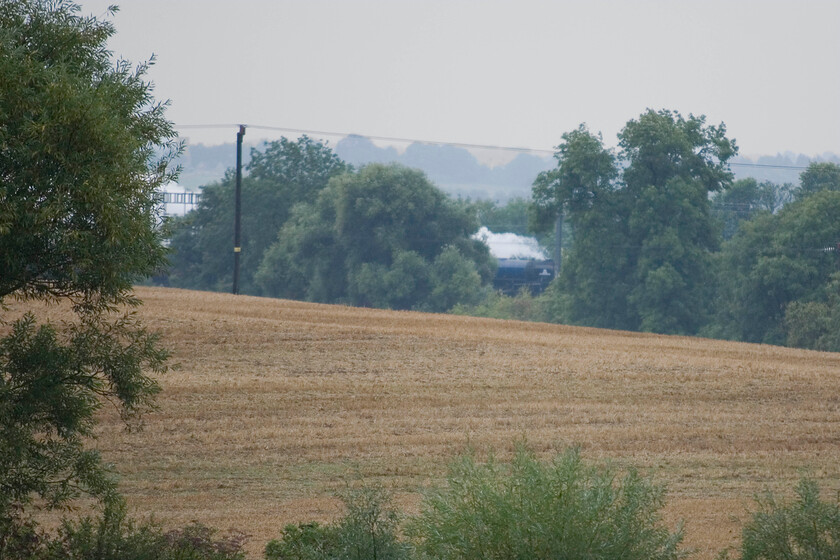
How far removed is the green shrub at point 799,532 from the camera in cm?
725

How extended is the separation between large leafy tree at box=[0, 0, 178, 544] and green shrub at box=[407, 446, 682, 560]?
3647 millimetres

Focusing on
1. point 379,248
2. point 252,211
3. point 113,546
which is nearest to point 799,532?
point 113,546

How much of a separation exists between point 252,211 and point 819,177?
3410 cm

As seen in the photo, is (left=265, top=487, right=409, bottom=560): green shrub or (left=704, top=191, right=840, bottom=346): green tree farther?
(left=704, top=191, right=840, bottom=346): green tree

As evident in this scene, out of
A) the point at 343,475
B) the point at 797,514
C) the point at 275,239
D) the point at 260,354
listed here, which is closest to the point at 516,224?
the point at 275,239

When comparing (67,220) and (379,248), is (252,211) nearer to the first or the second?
(379,248)

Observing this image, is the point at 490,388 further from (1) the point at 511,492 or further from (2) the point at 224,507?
(1) the point at 511,492

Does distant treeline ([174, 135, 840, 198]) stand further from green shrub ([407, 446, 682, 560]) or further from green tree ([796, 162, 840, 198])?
green shrub ([407, 446, 682, 560])

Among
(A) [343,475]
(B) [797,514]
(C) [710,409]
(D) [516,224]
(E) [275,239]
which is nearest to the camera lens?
(B) [797,514]

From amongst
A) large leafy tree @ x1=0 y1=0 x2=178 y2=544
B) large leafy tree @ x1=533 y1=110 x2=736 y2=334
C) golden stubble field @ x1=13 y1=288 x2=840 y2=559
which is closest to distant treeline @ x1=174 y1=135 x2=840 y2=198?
large leafy tree @ x1=533 y1=110 x2=736 y2=334

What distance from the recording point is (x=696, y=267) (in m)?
43.0

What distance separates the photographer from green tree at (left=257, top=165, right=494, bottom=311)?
5388 centimetres

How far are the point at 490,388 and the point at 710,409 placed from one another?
411cm

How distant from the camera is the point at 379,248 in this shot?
55125 mm
